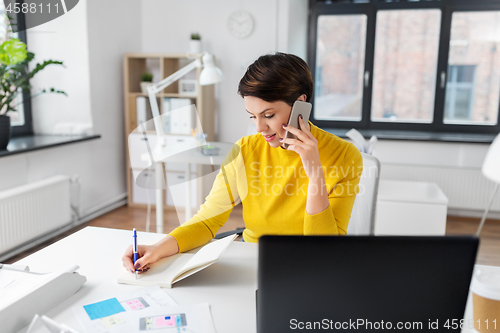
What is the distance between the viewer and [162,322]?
872mm

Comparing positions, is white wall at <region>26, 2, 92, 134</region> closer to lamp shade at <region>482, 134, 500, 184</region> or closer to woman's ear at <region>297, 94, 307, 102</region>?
woman's ear at <region>297, 94, 307, 102</region>

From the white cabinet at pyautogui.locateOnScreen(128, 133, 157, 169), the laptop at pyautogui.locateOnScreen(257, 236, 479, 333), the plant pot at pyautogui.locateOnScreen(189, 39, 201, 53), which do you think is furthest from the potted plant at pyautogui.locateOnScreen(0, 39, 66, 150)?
the laptop at pyautogui.locateOnScreen(257, 236, 479, 333)

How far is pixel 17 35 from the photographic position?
310 cm

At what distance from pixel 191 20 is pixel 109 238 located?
3.09 metres

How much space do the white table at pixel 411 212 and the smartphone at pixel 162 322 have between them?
2039 mm

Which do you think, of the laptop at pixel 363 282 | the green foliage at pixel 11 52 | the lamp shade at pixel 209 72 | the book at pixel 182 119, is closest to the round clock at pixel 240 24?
the lamp shade at pixel 209 72

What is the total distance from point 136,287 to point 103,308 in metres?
0.11

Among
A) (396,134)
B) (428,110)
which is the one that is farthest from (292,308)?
(428,110)

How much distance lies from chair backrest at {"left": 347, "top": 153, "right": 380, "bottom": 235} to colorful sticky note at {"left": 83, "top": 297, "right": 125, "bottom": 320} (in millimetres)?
836

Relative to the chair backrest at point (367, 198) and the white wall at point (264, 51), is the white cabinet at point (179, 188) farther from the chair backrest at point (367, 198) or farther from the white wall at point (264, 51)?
the white wall at point (264, 51)

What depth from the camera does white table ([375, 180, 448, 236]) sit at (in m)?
2.62

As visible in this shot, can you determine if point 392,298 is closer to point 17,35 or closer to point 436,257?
point 436,257

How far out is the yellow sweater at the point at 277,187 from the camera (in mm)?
1322

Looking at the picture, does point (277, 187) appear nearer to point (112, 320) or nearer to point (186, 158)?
point (186, 158)
